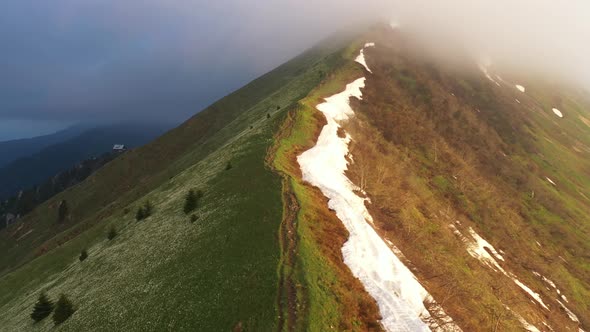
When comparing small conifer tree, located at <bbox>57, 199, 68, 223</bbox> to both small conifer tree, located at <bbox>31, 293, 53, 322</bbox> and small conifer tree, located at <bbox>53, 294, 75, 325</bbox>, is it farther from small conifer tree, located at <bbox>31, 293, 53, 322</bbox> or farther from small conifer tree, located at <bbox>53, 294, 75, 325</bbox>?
small conifer tree, located at <bbox>53, 294, 75, 325</bbox>

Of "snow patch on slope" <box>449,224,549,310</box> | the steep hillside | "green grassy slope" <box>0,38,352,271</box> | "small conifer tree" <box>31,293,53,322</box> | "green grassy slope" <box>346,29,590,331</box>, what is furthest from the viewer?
"green grassy slope" <box>0,38,352,271</box>

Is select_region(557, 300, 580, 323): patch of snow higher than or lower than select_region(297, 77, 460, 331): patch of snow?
lower

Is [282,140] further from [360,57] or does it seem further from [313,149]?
[360,57]

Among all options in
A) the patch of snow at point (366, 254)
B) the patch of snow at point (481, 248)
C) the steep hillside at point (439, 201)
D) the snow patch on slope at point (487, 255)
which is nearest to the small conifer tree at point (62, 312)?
the steep hillside at point (439, 201)

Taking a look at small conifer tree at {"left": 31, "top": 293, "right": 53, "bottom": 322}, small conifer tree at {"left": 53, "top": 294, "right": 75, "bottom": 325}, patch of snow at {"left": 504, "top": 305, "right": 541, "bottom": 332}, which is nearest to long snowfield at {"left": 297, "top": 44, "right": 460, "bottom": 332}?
patch of snow at {"left": 504, "top": 305, "right": 541, "bottom": 332}

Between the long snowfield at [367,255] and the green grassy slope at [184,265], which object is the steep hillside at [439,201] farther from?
the green grassy slope at [184,265]

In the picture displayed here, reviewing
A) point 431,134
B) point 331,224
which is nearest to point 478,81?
point 431,134

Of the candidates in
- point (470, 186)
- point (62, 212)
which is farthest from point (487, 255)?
point (62, 212)
